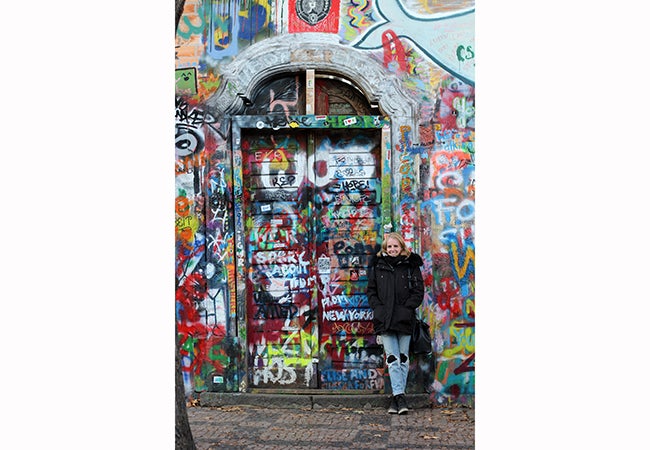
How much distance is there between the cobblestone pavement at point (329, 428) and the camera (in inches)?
272

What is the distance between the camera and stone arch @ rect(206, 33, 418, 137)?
27.4 ft

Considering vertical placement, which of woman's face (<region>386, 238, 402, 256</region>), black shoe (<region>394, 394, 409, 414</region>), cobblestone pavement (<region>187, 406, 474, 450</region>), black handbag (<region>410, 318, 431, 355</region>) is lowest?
cobblestone pavement (<region>187, 406, 474, 450</region>)

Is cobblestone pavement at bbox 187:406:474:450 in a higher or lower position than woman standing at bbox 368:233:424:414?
lower

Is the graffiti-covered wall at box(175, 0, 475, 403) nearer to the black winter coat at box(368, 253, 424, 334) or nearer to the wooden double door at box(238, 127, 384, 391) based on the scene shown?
the wooden double door at box(238, 127, 384, 391)

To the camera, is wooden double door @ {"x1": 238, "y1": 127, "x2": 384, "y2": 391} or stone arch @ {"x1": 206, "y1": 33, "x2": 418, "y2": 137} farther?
wooden double door @ {"x1": 238, "y1": 127, "x2": 384, "y2": 391}

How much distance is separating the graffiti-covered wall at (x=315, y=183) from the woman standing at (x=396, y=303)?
38 centimetres

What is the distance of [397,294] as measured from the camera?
315 inches

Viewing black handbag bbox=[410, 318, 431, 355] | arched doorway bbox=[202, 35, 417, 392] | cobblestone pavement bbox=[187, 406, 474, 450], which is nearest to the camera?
cobblestone pavement bbox=[187, 406, 474, 450]

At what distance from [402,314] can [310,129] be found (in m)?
2.09

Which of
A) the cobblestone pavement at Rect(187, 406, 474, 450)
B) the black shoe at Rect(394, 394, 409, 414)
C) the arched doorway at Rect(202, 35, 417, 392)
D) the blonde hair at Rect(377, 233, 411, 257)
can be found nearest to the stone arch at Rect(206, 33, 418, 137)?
the arched doorway at Rect(202, 35, 417, 392)

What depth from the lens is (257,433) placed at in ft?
24.0

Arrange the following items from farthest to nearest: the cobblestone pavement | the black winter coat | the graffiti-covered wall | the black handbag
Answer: the graffiti-covered wall < the black handbag < the black winter coat < the cobblestone pavement

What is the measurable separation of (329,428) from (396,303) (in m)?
1.34

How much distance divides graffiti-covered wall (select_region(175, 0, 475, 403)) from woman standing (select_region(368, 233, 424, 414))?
0.38 meters
